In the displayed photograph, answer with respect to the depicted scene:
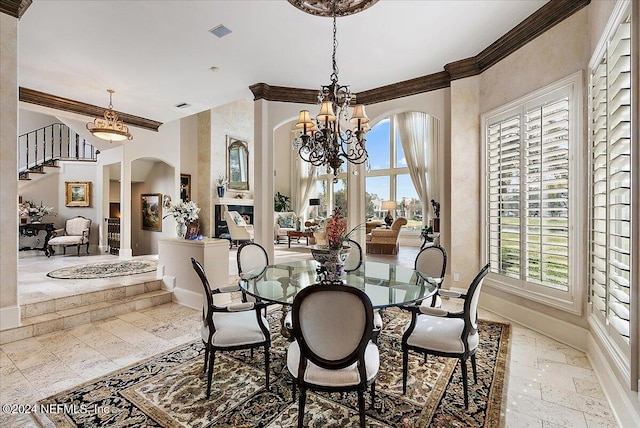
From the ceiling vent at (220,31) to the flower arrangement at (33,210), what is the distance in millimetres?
6590

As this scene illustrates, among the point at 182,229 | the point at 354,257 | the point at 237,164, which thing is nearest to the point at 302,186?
the point at 237,164

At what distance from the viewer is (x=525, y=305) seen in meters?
3.43

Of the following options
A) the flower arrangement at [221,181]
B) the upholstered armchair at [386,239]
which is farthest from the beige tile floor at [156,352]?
the flower arrangement at [221,181]

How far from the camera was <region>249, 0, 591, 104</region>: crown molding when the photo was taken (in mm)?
2986

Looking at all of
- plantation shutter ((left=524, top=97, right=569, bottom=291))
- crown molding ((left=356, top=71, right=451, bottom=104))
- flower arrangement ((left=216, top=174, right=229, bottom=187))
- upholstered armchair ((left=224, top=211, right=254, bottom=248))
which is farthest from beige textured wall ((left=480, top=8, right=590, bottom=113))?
flower arrangement ((left=216, top=174, right=229, bottom=187))

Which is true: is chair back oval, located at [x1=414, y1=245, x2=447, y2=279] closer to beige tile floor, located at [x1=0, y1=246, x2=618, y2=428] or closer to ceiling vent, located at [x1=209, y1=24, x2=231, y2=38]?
beige tile floor, located at [x1=0, y1=246, x2=618, y2=428]

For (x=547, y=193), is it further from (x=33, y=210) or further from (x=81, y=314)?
(x=33, y=210)

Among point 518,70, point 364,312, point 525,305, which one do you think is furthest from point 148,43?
point 525,305

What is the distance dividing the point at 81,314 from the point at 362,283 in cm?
337

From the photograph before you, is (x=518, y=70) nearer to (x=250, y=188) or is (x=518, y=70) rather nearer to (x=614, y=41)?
(x=614, y=41)

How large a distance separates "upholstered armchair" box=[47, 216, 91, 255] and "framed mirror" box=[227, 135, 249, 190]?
4.07m

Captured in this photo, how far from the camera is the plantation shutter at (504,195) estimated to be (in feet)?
11.5

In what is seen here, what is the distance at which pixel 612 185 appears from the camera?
7.04 feet

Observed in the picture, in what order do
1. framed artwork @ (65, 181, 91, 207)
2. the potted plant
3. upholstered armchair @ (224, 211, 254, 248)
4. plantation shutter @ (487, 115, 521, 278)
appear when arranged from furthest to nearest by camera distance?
the potted plant
upholstered armchair @ (224, 211, 254, 248)
framed artwork @ (65, 181, 91, 207)
plantation shutter @ (487, 115, 521, 278)
